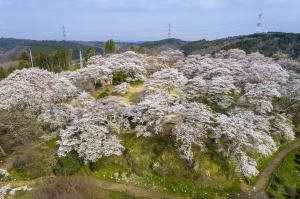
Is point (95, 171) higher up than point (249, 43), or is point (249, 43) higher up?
point (249, 43)

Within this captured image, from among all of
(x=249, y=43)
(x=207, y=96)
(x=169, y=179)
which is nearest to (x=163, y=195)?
(x=169, y=179)

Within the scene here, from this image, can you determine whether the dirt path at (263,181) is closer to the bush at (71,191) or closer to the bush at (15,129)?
the bush at (71,191)

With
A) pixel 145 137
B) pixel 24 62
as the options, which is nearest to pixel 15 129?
pixel 145 137

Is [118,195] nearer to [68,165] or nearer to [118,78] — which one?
[68,165]

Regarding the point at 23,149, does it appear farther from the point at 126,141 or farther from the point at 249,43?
the point at 249,43

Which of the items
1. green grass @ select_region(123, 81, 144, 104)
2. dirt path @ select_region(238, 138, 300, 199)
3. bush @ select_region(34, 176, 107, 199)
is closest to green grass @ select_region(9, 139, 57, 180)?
bush @ select_region(34, 176, 107, 199)

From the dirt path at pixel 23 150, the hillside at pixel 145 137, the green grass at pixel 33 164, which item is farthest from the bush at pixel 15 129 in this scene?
the green grass at pixel 33 164
